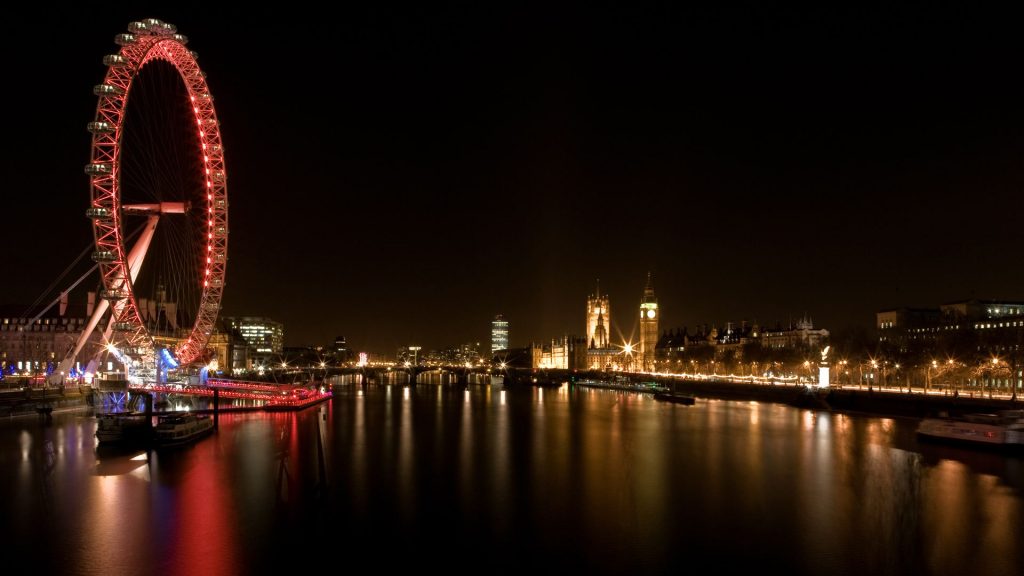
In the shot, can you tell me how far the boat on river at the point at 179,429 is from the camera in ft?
111

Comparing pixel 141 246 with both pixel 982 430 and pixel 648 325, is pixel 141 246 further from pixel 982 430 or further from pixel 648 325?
pixel 648 325

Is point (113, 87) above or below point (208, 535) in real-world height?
above

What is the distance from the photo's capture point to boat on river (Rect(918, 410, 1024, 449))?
32.4 meters

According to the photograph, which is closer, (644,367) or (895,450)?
(895,450)

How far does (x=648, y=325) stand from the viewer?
149500 millimetres

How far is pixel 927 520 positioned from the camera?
68.6 feet

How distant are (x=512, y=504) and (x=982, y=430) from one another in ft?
71.9

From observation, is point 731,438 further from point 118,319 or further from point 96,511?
point 118,319

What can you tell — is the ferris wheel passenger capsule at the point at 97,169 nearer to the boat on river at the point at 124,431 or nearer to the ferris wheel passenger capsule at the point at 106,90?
the ferris wheel passenger capsule at the point at 106,90

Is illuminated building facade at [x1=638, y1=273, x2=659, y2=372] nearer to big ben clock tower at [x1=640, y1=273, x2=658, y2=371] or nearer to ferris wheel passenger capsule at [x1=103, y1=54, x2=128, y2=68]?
big ben clock tower at [x1=640, y1=273, x2=658, y2=371]

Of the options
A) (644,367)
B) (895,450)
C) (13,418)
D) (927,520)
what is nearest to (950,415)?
(895,450)

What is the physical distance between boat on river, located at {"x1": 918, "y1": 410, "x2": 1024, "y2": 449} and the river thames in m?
1.13

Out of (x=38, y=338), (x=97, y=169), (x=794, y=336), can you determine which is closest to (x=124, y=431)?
(x=97, y=169)

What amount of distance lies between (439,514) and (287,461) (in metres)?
10.6
